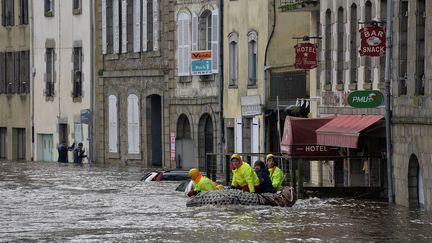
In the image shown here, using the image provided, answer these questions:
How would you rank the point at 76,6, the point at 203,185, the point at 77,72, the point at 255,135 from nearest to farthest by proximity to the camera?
the point at 203,185 < the point at 255,135 < the point at 77,72 < the point at 76,6

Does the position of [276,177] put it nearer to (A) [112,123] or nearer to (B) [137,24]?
(B) [137,24]

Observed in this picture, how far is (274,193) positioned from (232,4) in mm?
23726

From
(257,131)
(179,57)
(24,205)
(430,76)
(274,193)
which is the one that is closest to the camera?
(430,76)

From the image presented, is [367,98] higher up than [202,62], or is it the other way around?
[202,62]

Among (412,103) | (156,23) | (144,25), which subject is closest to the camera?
(412,103)

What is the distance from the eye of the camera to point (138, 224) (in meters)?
34.3

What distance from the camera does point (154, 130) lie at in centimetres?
7038

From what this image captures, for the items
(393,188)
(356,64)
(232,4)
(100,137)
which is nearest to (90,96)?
(100,137)

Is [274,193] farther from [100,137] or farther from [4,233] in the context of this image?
[100,137]

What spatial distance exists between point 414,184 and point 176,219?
5.92 metres

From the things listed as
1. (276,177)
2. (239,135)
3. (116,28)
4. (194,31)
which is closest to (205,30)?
(194,31)

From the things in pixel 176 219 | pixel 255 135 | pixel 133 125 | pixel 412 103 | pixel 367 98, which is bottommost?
pixel 176 219

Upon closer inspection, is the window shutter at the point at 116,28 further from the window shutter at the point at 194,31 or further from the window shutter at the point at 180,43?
the window shutter at the point at 194,31

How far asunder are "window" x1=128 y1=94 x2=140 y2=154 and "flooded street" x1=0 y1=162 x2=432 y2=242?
20779 millimetres
